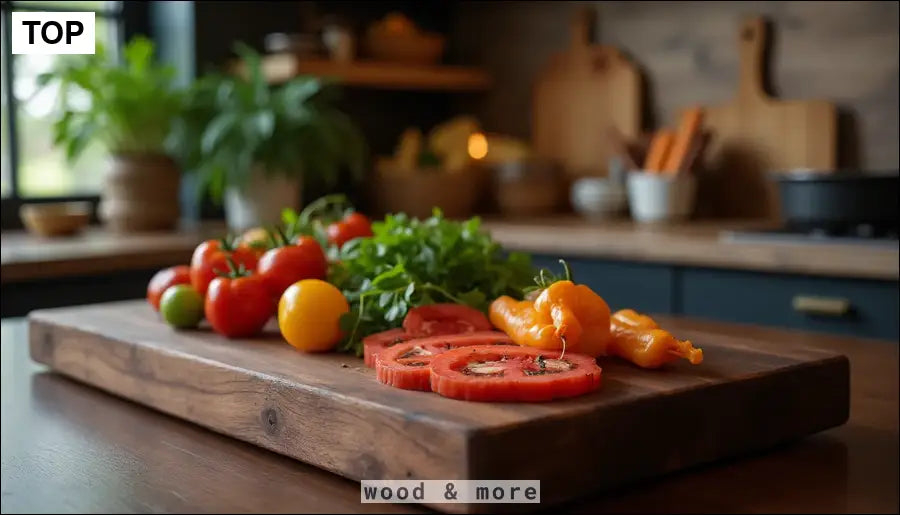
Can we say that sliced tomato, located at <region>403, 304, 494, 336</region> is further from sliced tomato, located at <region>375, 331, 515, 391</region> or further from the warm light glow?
the warm light glow

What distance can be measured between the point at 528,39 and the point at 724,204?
2.87 ft

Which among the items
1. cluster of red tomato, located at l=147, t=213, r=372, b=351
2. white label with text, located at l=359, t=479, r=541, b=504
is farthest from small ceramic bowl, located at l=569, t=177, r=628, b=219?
white label with text, located at l=359, t=479, r=541, b=504

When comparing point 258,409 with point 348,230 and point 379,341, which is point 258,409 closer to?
point 379,341

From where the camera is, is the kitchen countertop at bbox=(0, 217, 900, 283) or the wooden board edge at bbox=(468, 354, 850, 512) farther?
the kitchen countertop at bbox=(0, 217, 900, 283)

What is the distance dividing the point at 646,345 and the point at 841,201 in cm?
147

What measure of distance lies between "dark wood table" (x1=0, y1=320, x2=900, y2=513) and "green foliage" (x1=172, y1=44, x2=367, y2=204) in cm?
171

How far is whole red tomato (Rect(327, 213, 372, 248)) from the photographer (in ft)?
4.91

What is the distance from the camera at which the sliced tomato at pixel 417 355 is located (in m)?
0.93

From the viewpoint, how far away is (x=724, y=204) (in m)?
3.09

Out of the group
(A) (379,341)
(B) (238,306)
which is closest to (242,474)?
(A) (379,341)

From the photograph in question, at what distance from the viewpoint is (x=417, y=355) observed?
3.31 feet

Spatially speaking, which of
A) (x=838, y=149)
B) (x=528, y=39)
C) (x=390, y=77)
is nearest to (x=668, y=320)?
(x=838, y=149)

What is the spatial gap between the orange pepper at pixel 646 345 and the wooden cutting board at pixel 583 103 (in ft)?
7.22

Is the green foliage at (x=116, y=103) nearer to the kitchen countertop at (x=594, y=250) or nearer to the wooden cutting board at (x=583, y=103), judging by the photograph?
the kitchen countertop at (x=594, y=250)
